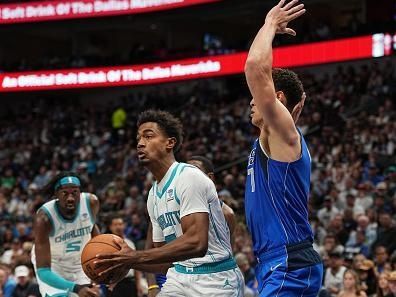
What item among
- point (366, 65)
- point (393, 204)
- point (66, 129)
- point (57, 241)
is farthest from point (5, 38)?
point (57, 241)

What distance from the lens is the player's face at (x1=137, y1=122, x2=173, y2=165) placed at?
5133 mm

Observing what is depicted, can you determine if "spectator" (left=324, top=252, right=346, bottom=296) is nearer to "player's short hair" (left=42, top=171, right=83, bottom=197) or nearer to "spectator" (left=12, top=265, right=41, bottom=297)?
"spectator" (left=12, top=265, right=41, bottom=297)

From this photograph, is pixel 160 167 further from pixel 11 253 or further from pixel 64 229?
pixel 11 253

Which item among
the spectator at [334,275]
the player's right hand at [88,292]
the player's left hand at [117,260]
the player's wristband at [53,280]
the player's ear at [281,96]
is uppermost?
the player's ear at [281,96]

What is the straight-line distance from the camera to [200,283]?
16.5 ft

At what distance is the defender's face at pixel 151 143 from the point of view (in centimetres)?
513

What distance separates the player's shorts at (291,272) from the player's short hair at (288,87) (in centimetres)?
77

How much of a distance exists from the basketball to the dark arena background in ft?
16.0

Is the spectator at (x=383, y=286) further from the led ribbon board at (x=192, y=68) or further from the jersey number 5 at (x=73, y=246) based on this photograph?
the led ribbon board at (x=192, y=68)

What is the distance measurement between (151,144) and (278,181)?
40.7 inches

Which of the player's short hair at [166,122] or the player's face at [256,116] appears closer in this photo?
the player's face at [256,116]

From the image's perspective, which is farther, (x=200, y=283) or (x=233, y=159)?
(x=233, y=159)

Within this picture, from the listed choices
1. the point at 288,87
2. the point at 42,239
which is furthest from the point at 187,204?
the point at 42,239

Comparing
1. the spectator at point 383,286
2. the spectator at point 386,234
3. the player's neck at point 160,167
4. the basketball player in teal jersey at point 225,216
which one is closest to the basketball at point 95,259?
the player's neck at point 160,167
